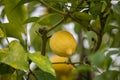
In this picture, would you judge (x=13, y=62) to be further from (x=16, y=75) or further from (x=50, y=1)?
(x=50, y=1)

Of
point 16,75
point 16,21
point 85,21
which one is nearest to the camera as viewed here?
point 16,75

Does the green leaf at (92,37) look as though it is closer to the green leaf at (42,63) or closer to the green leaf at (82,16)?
the green leaf at (82,16)

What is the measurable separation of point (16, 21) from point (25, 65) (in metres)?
0.39

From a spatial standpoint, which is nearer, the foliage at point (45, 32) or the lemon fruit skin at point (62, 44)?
the foliage at point (45, 32)

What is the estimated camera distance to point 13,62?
66 centimetres

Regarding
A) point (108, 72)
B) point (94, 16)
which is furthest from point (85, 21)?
point (108, 72)

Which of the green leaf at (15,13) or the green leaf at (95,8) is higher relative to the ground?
the green leaf at (95,8)

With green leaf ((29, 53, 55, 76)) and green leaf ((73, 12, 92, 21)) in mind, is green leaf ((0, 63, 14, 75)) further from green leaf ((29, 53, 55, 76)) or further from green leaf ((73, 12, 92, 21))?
green leaf ((73, 12, 92, 21))

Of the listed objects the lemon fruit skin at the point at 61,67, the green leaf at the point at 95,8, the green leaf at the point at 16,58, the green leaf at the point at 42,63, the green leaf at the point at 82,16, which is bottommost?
the lemon fruit skin at the point at 61,67

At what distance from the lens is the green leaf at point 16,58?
655mm

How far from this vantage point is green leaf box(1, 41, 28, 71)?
655 millimetres

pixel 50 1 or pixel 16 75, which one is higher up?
pixel 50 1

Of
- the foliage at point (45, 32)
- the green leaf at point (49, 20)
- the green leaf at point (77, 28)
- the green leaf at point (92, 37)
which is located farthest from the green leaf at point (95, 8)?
the green leaf at point (77, 28)

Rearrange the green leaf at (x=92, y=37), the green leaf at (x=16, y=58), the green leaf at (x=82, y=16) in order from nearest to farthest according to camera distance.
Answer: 1. the green leaf at (x=16, y=58)
2. the green leaf at (x=82, y=16)
3. the green leaf at (x=92, y=37)
